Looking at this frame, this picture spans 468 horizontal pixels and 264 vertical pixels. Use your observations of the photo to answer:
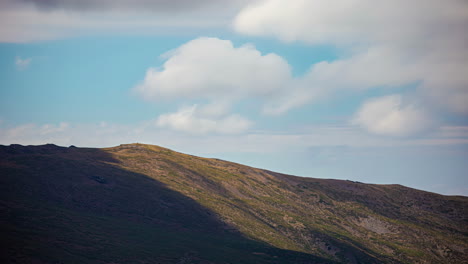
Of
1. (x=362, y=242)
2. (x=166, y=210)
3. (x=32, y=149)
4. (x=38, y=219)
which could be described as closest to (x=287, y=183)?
(x=362, y=242)

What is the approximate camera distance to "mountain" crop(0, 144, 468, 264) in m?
81.9

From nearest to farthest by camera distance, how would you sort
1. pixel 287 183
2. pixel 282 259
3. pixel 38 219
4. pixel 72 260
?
pixel 72 260, pixel 38 219, pixel 282 259, pixel 287 183

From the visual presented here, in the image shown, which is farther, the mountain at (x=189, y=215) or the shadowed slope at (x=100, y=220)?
the mountain at (x=189, y=215)

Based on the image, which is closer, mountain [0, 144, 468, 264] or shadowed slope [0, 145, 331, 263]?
shadowed slope [0, 145, 331, 263]

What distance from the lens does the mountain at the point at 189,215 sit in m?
81.9

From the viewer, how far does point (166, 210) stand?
4358 inches

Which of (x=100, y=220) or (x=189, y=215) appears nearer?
(x=100, y=220)

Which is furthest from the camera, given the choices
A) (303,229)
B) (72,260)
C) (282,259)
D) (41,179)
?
(303,229)

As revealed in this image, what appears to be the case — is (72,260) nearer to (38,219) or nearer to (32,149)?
(38,219)

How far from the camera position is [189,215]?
368ft

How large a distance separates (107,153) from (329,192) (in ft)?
303

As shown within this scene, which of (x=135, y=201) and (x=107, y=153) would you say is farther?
(x=107, y=153)

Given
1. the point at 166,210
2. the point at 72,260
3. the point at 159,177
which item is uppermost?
the point at 159,177

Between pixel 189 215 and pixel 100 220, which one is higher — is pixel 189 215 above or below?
above
